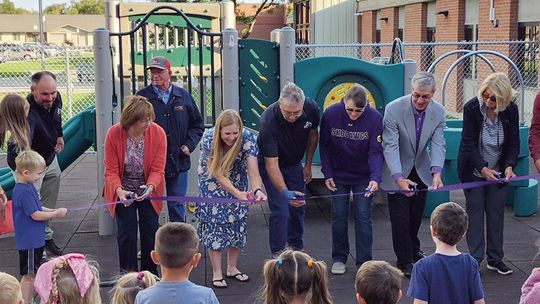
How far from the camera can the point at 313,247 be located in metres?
6.84

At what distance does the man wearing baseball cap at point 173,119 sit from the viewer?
6.08 m

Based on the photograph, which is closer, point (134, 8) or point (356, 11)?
point (134, 8)

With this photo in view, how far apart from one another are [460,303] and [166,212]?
3.99m

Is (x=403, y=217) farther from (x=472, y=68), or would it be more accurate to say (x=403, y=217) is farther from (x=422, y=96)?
(x=472, y=68)

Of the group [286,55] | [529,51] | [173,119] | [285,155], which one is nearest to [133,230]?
[173,119]

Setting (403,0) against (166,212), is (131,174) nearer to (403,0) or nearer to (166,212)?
(166,212)

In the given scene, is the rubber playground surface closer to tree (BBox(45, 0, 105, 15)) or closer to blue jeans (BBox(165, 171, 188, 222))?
blue jeans (BBox(165, 171, 188, 222))

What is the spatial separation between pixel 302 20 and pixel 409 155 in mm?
32927

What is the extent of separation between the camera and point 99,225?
729cm

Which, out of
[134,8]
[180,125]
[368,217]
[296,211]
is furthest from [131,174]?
[134,8]

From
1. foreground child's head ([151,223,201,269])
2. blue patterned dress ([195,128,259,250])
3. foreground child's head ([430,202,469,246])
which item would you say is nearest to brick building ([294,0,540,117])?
blue patterned dress ([195,128,259,250])

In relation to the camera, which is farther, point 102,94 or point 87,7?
point 87,7

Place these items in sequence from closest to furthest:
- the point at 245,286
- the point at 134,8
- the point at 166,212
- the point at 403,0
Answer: the point at 245,286 → the point at 166,212 → the point at 134,8 → the point at 403,0

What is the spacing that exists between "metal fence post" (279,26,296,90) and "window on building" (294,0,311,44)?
28651 mm
